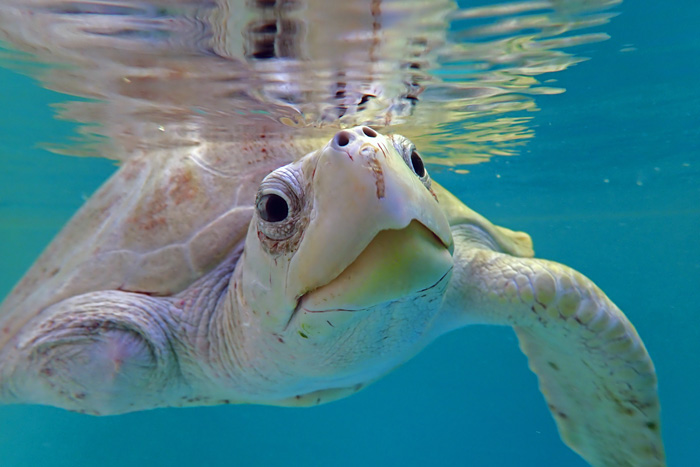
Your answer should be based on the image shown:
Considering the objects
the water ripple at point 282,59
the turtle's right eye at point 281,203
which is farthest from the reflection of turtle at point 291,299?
the water ripple at point 282,59

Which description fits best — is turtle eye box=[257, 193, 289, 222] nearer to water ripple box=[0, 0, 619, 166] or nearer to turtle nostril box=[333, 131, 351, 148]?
turtle nostril box=[333, 131, 351, 148]

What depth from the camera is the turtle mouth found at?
1.46 metres

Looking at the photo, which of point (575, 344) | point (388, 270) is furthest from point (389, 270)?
point (575, 344)

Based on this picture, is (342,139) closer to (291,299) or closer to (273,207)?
(273,207)

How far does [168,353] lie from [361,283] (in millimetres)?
1680

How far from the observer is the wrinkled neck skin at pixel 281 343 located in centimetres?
194

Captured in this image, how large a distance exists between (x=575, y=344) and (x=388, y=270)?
199 cm

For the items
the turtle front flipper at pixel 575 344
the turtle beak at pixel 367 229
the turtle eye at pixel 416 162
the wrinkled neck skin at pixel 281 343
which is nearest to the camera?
the turtle beak at pixel 367 229

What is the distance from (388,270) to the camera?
1483 millimetres

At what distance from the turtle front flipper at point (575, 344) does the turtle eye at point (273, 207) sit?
1610 millimetres

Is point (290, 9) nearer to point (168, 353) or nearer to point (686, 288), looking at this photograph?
point (168, 353)

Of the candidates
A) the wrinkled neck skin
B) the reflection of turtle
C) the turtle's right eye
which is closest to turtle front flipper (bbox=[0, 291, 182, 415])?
the reflection of turtle

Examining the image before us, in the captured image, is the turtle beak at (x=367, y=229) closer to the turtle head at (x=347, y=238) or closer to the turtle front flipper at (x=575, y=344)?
the turtle head at (x=347, y=238)

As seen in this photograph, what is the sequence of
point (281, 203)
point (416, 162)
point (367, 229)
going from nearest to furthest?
point (367, 229) → point (281, 203) → point (416, 162)
